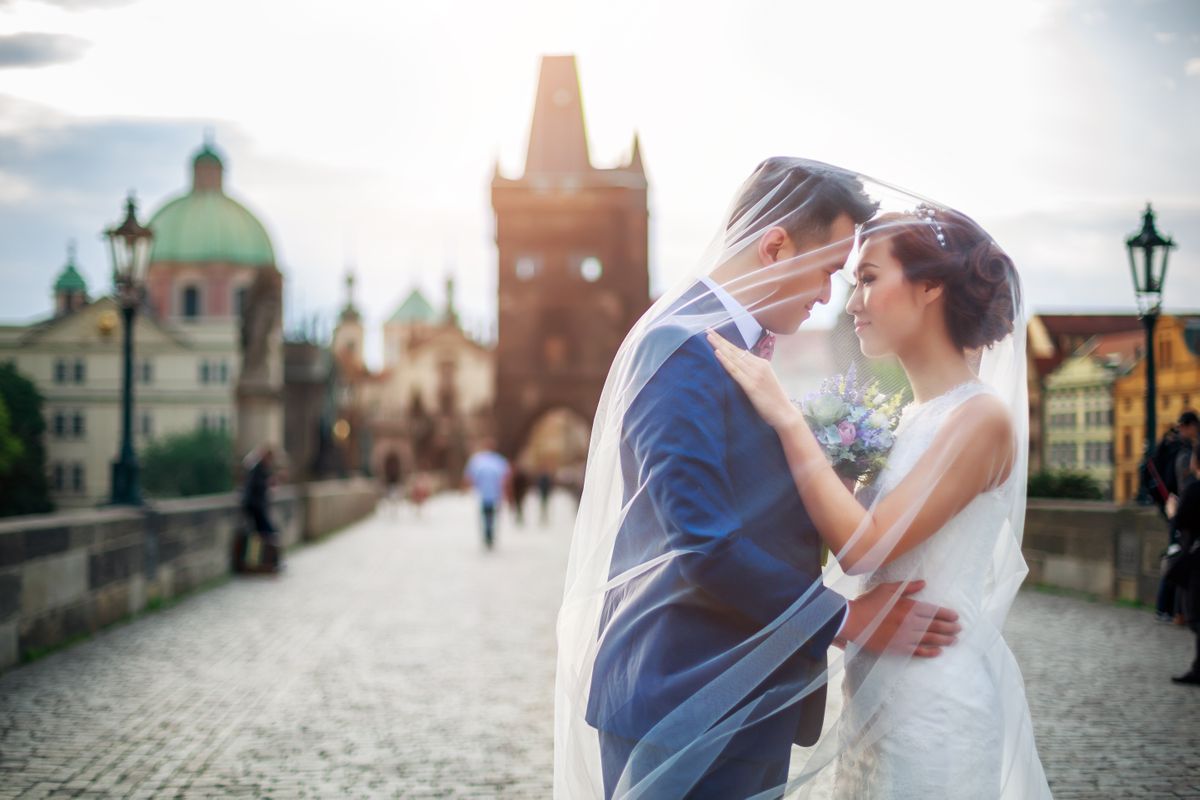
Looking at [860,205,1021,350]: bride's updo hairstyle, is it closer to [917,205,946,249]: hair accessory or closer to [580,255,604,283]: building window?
[917,205,946,249]: hair accessory

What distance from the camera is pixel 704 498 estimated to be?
2.21 metres

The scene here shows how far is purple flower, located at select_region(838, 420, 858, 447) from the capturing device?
2582 mm

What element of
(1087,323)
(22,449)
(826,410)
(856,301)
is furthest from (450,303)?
(826,410)

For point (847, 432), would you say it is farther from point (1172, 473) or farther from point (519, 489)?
point (519, 489)

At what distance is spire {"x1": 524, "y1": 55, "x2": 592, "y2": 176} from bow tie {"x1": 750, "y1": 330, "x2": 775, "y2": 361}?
60148 millimetres

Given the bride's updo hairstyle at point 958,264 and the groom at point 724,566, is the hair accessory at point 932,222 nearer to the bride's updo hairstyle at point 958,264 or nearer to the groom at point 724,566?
the bride's updo hairstyle at point 958,264

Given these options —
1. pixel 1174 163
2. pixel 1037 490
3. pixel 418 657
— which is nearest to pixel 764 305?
pixel 418 657

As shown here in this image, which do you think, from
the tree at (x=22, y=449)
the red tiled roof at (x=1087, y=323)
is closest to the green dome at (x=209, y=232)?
the tree at (x=22, y=449)

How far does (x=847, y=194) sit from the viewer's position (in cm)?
253

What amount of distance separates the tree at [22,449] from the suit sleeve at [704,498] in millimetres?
11581

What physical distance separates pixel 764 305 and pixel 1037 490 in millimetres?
10093

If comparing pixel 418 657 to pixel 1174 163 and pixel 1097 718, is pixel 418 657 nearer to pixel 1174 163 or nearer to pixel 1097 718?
Answer: pixel 1097 718

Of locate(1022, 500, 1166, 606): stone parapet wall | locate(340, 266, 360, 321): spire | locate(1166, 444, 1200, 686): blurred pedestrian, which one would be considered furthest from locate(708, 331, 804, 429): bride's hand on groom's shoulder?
locate(340, 266, 360, 321): spire

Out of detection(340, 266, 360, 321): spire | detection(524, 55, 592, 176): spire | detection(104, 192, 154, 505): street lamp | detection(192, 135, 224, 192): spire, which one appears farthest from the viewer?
detection(340, 266, 360, 321): spire
